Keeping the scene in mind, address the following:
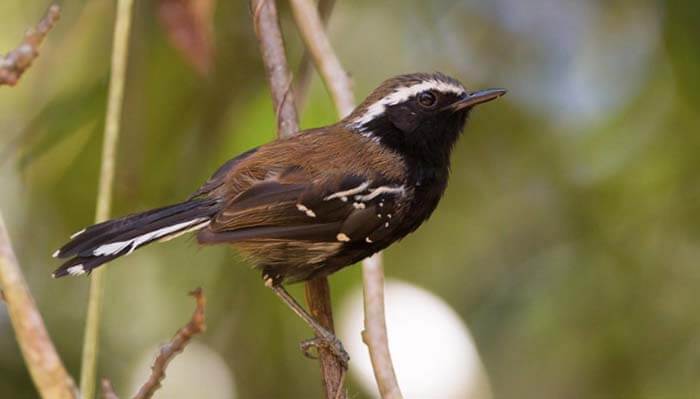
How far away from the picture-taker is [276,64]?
142 inches

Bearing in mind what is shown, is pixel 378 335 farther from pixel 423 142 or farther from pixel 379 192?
pixel 423 142

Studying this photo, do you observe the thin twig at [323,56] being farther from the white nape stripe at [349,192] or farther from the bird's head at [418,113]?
the white nape stripe at [349,192]

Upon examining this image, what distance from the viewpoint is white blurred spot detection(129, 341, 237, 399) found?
4.86 metres

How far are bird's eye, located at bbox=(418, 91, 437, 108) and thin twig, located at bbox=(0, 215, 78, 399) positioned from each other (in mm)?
1904

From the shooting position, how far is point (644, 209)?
469 centimetres

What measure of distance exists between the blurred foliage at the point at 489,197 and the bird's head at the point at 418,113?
1018 millimetres

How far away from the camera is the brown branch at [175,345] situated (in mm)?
1969

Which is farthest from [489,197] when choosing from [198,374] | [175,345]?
[175,345]

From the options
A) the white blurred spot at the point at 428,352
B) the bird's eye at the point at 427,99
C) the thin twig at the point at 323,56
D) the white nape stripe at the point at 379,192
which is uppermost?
the thin twig at the point at 323,56

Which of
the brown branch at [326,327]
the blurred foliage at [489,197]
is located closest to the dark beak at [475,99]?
the brown branch at [326,327]

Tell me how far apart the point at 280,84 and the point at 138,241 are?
858 mm

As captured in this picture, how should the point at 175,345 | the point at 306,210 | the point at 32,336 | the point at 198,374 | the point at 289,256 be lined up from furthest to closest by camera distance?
the point at 198,374, the point at 289,256, the point at 306,210, the point at 175,345, the point at 32,336

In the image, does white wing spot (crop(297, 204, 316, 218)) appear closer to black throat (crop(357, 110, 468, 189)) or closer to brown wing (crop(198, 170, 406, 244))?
brown wing (crop(198, 170, 406, 244))

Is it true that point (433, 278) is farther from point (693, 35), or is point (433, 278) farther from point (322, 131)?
point (322, 131)
